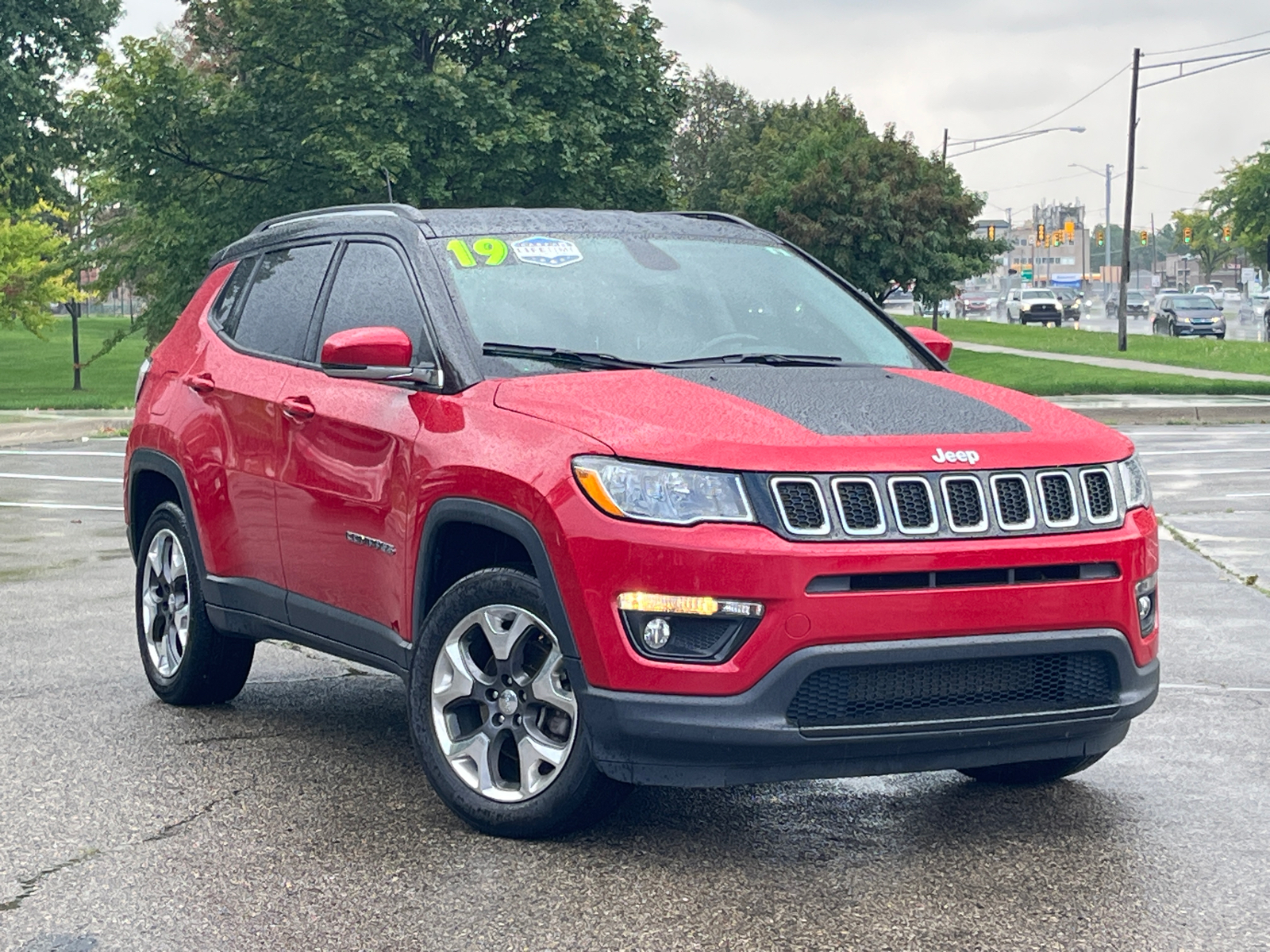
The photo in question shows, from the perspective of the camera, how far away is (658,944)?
4004 mm

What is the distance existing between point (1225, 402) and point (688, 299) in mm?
21036

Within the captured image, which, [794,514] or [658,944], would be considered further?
[794,514]

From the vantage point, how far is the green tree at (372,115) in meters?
31.6

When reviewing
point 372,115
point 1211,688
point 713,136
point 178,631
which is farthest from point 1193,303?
point 178,631

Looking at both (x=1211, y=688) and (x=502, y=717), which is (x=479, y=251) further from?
(x=1211, y=688)

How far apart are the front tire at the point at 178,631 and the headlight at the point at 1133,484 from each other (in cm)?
337

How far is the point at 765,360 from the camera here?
5359mm

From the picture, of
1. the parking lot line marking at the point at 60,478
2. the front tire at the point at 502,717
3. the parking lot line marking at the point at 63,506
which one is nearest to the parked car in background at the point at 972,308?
the parking lot line marking at the point at 60,478

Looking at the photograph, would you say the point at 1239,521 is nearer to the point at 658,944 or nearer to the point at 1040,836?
the point at 1040,836

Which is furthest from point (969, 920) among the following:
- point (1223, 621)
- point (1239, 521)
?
point (1239, 521)

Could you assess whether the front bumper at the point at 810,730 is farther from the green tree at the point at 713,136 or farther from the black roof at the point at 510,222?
the green tree at the point at 713,136

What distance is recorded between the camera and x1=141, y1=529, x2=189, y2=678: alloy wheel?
22.1 ft

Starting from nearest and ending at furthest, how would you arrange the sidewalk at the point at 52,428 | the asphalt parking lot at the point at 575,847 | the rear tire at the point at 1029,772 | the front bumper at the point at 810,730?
the asphalt parking lot at the point at 575,847
the front bumper at the point at 810,730
the rear tire at the point at 1029,772
the sidewalk at the point at 52,428

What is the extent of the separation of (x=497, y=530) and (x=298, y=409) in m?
1.29
